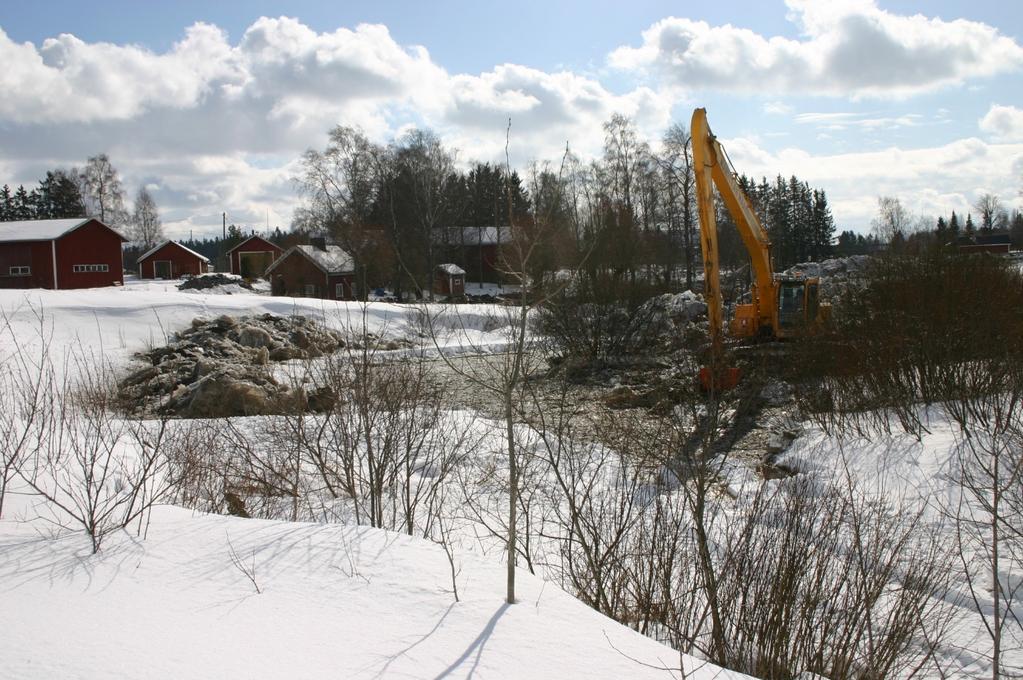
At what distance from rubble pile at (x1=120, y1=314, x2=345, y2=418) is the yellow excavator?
7.87 m

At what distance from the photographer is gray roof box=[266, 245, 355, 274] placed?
160 ft

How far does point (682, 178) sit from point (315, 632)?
144ft

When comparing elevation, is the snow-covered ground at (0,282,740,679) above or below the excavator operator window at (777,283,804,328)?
A: below

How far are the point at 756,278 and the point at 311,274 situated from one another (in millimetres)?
35661

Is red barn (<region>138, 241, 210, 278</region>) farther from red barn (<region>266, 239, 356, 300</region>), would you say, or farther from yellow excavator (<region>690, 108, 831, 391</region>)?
yellow excavator (<region>690, 108, 831, 391</region>)

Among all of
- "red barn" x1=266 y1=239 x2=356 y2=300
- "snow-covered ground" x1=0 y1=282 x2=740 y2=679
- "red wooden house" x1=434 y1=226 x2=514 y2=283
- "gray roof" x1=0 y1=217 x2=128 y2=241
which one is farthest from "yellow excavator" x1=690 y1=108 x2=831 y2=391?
"red barn" x1=266 y1=239 x2=356 y2=300

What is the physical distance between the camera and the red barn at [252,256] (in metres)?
58.4

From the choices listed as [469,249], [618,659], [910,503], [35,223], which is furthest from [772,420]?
[469,249]

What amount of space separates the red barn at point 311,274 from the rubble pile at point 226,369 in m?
21.7

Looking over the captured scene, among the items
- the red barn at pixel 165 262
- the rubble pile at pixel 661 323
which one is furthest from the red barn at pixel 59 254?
the rubble pile at pixel 661 323

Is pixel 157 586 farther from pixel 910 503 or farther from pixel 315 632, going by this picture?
pixel 910 503

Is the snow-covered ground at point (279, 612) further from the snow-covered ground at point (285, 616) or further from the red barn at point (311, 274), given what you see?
the red barn at point (311, 274)

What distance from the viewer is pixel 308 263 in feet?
161

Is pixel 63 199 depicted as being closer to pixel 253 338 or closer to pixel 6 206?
pixel 6 206
